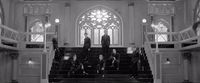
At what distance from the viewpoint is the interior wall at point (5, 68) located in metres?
17.1

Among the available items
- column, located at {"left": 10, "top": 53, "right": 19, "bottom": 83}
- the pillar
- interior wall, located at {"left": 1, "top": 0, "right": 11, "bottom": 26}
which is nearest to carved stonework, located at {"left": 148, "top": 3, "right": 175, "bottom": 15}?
the pillar

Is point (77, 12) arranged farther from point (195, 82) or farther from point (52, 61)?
point (195, 82)

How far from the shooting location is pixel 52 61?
1599 cm

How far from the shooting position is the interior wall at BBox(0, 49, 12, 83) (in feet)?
56.2

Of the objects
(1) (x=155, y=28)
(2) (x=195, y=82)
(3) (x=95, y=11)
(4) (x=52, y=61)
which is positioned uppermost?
(3) (x=95, y=11)

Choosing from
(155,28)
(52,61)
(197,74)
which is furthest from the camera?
(155,28)

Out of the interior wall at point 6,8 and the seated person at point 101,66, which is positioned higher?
the interior wall at point 6,8

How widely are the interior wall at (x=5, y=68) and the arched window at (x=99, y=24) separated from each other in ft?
17.4

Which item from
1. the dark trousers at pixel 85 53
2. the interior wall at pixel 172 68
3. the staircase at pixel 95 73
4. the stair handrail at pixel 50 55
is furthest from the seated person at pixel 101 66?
the interior wall at pixel 172 68

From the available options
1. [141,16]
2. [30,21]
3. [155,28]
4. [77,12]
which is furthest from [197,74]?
[30,21]

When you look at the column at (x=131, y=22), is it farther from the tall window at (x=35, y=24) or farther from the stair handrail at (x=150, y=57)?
the tall window at (x=35, y=24)

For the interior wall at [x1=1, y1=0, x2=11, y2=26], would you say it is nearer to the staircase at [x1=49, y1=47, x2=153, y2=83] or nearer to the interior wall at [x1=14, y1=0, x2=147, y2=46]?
the interior wall at [x1=14, y1=0, x2=147, y2=46]

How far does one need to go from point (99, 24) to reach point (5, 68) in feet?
23.0

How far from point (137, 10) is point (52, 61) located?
7490 mm
